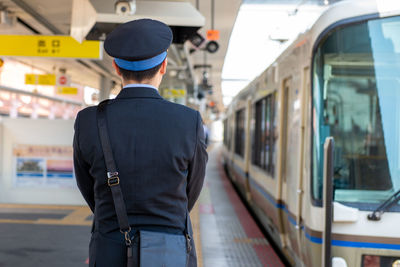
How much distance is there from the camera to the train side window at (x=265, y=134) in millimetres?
6004

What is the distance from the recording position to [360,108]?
359cm

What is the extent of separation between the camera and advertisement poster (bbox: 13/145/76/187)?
668 cm

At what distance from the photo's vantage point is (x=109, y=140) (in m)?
1.64

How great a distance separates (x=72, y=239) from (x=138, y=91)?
12.7 feet

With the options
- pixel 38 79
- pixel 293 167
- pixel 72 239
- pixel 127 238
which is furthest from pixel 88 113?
pixel 38 79

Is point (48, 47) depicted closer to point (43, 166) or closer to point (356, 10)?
point (43, 166)

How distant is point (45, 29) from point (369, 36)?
326 inches

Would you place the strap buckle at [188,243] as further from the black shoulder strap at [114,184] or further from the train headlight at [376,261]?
the train headlight at [376,261]

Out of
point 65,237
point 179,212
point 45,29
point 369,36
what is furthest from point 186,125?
point 45,29

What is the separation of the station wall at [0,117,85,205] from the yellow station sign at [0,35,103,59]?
1.39m

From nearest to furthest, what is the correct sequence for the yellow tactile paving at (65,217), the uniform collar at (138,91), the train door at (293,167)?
the uniform collar at (138,91) → the train door at (293,167) → the yellow tactile paving at (65,217)

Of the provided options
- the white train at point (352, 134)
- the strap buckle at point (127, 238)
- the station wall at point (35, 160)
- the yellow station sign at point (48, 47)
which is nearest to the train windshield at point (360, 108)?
the white train at point (352, 134)

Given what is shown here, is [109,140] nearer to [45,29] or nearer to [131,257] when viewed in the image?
[131,257]

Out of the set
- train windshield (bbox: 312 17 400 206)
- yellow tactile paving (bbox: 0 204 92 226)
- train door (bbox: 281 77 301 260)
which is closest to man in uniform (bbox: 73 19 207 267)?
train windshield (bbox: 312 17 400 206)
